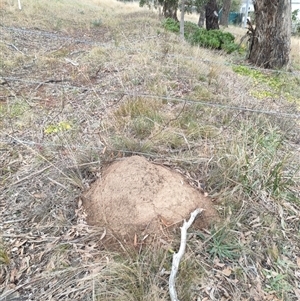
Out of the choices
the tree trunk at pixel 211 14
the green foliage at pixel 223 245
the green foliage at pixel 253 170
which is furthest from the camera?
the tree trunk at pixel 211 14

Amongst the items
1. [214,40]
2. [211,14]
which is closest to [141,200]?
[214,40]

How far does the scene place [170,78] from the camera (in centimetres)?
381

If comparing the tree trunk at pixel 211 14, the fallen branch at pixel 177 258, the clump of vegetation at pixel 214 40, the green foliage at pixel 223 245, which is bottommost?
the green foliage at pixel 223 245

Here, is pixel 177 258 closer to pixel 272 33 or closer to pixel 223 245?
pixel 223 245

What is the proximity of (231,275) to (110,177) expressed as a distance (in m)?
0.88

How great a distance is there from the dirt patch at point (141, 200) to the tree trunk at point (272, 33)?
14.3 feet

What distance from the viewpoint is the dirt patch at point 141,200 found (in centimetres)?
168

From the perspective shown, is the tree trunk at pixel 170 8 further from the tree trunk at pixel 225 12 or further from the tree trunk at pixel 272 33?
the tree trunk at pixel 272 33

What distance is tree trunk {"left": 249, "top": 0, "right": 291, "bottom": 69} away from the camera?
512 cm

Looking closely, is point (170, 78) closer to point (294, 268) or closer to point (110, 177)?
point (110, 177)

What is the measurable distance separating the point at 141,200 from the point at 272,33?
4.72 m

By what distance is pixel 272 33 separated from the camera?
17.2ft

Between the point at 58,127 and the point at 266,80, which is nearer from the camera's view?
the point at 58,127

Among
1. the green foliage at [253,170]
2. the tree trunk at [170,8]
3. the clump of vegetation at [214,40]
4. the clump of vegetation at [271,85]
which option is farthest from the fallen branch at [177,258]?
the tree trunk at [170,8]
